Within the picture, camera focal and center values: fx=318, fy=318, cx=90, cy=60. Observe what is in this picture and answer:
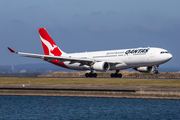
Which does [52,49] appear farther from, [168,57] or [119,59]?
[168,57]

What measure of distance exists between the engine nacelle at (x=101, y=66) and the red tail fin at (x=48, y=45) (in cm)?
1306

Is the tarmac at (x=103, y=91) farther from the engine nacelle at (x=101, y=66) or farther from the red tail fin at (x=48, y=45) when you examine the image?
the red tail fin at (x=48, y=45)

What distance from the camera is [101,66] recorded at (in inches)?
2188

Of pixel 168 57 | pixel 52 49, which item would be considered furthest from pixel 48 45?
pixel 168 57

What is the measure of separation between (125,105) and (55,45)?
3624 centimetres

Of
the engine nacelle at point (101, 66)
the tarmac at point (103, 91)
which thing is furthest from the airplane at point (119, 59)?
the tarmac at point (103, 91)

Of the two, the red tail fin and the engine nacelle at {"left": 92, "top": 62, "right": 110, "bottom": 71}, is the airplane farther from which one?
the red tail fin

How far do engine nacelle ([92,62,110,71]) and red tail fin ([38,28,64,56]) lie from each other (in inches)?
514

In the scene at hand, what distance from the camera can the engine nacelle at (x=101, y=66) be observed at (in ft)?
182

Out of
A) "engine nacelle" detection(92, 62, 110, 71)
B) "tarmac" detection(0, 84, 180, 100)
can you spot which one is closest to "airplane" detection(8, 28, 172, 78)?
"engine nacelle" detection(92, 62, 110, 71)

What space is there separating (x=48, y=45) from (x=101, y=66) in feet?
56.1

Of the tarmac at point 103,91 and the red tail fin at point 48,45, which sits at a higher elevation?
the red tail fin at point 48,45

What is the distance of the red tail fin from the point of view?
67.6 m

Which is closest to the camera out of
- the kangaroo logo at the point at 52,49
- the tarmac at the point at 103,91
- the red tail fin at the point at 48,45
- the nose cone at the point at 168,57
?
the tarmac at the point at 103,91
